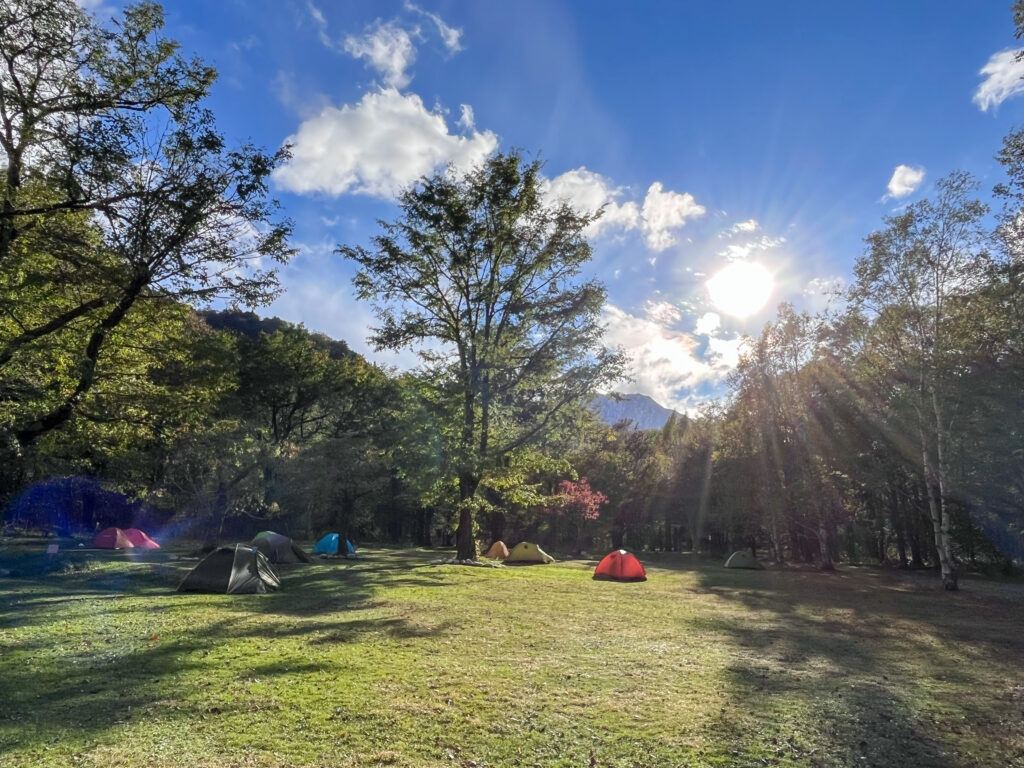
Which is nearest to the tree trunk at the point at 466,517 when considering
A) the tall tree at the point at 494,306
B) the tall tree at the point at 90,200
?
the tall tree at the point at 494,306

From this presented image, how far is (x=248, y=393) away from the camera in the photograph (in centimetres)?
4234

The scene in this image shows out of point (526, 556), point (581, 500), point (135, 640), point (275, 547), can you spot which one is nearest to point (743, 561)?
point (581, 500)

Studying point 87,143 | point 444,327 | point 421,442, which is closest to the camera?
point 87,143

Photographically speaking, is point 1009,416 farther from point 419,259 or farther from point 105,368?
point 105,368

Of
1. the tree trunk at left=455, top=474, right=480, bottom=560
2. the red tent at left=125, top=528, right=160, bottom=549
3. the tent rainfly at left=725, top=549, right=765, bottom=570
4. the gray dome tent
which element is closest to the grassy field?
the gray dome tent

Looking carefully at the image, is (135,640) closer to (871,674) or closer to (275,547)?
(871,674)

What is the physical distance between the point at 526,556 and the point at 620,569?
9.62 metres

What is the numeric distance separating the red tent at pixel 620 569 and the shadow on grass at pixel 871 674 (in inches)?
197

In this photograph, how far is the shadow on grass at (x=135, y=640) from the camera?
19.0 feet

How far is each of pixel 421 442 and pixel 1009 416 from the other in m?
21.5

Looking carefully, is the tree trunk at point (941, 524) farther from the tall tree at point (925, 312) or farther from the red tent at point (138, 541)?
the red tent at point (138, 541)

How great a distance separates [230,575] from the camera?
14.6 metres

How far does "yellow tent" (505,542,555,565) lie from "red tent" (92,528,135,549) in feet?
66.8

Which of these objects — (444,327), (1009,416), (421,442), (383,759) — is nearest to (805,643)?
(383,759)
